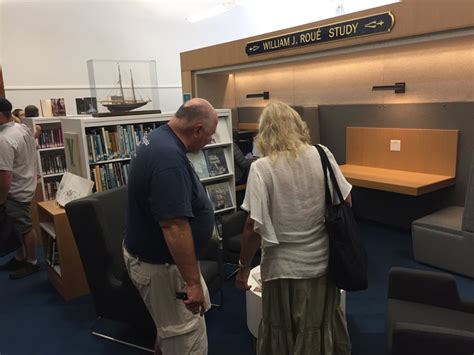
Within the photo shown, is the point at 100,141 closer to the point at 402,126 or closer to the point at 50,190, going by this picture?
the point at 50,190

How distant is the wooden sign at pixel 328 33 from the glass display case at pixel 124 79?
2.73m

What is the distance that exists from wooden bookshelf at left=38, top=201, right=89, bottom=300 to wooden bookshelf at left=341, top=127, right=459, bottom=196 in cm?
282

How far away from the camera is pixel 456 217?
3721 millimetres

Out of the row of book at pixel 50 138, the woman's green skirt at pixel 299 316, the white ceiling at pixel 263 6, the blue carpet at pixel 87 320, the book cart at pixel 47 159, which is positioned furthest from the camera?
the white ceiling at pixel 263 6

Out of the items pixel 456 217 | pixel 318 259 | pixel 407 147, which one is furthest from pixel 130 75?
pixel 318 259

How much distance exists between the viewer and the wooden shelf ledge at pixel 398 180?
149 inches

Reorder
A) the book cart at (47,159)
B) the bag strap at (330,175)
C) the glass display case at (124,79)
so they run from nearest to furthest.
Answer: the bag strap at (330,175) → the book cart at (47,159) → the glass display case at (124,79)

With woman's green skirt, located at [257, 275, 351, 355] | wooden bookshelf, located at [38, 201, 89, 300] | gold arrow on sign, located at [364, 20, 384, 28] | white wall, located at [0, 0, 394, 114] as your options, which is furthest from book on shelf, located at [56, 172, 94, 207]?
white wall, located at [0, 0, 394, 114]

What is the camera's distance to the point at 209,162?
4039 mm

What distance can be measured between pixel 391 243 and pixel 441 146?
1128mm

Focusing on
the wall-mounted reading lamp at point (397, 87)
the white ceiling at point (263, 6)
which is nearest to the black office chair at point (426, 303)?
the wall-mounted reading lamp at point (397, 87)

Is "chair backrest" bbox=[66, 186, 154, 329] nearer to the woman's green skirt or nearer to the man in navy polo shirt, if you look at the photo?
the man in navy polo shirt

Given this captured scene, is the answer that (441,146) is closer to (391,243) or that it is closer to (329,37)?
(391,243)

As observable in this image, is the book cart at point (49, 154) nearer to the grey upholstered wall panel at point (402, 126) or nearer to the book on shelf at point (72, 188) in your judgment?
the book on shelf at point (72, 188)
